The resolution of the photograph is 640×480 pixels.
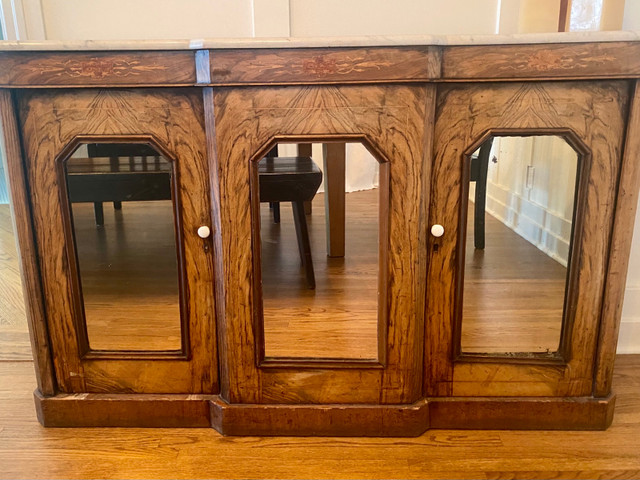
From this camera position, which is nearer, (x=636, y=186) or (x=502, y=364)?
(x=636, y=186)

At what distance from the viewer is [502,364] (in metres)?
1.22

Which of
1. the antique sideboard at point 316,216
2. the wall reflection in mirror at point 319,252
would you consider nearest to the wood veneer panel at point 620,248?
the antique sideboard at point 316,216

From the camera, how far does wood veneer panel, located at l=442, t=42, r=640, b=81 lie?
1.03 meters

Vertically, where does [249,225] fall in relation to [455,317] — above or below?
above

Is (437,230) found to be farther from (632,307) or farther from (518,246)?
(632,307)

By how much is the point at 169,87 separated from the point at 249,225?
0.31 metres

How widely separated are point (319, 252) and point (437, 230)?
0.28 meters

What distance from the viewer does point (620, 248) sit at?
3.76 feet

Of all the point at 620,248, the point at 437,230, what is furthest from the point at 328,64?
the point at 620,248

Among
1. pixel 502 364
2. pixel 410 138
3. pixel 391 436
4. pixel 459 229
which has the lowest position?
pixel 391 436

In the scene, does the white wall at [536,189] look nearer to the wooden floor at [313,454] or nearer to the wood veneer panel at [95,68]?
the wooden floor at [313,454]

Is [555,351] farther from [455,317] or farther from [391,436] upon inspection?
[391,436]

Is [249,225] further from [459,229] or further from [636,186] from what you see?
[636,186]

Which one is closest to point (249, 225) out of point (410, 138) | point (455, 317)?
point (410, 138)
